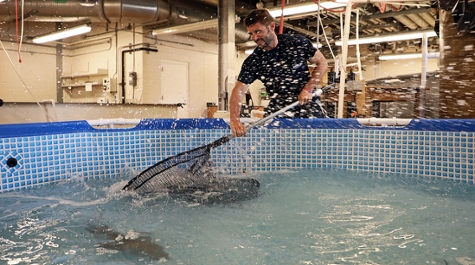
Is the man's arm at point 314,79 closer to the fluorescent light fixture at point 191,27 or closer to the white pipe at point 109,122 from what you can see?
the white pipe at point 109,122

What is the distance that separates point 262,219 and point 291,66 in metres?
1.84

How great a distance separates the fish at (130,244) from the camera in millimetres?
1461

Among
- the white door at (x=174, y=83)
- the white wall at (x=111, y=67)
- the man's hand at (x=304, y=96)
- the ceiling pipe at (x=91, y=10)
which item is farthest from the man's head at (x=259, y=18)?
the white door at (x=174, y=83)

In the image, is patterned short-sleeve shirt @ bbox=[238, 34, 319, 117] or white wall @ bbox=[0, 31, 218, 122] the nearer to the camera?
patterned short-sleeve shirt @ bbox=[238, 34, 319, 117]

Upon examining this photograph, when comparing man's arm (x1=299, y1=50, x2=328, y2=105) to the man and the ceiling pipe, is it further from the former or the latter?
the ceiling pipe

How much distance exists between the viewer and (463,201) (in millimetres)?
2270

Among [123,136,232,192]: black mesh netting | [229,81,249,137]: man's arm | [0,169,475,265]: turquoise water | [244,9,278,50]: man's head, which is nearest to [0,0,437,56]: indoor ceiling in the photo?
[244,9,278,50]: man's head

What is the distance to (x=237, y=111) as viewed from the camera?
312 cm

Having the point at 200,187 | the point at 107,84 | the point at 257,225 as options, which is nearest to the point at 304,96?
the point at 200,187

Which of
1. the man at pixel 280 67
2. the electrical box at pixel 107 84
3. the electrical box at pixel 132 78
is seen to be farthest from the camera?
the electrical box at pixel 107 84

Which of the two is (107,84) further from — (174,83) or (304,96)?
(304,96)

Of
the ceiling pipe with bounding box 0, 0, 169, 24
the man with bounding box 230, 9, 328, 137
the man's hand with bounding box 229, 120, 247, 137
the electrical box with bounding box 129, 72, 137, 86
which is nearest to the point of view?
the man's hand with bounding box 229, 120, 247, 137

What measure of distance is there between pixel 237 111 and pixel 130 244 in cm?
176

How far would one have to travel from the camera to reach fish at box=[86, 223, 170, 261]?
1.46 m
